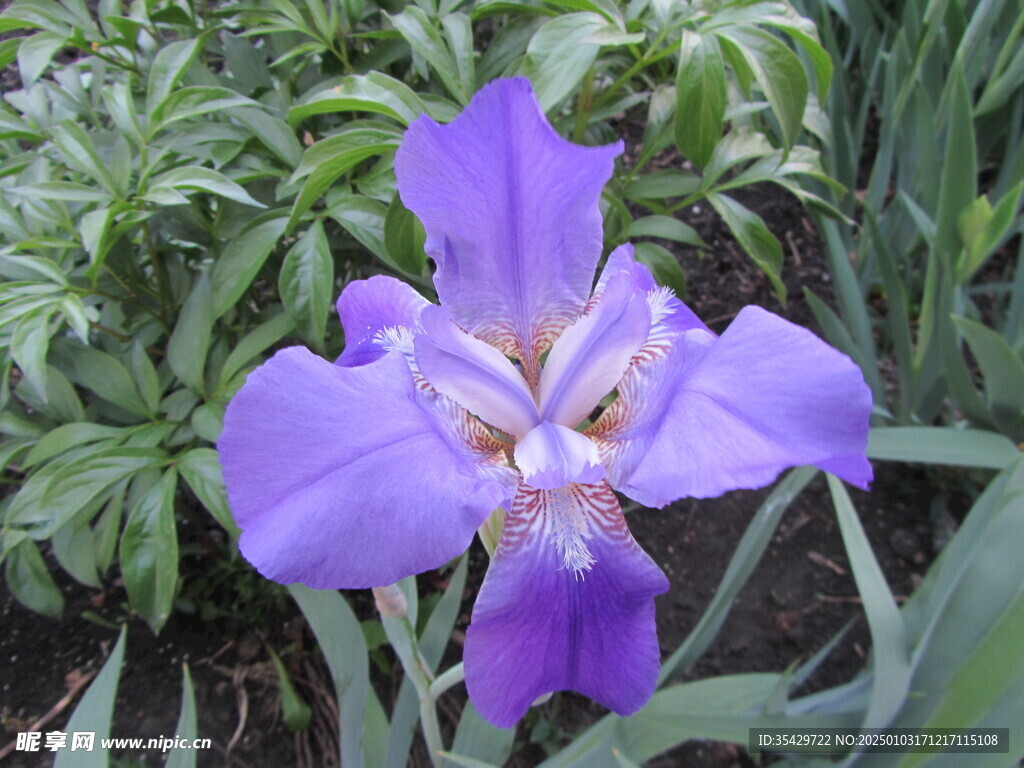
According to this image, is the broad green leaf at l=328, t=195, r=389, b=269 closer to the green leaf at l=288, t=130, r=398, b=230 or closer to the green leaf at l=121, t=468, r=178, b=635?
the green leaf at l=288, t=130, r=398, b=230

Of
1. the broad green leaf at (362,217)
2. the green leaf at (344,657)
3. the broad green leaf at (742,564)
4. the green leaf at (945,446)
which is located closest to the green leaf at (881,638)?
the broad green leaf at (742,564)

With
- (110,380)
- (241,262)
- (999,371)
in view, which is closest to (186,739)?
(110,380)

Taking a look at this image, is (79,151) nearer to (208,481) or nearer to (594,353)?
(208,481)

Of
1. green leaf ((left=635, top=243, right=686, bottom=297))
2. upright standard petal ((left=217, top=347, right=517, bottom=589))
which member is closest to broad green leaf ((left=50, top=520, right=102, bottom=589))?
upright standard petal ((left=217, top=347, right=517, bottom=589))

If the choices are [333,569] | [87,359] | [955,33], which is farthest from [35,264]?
[955,33]

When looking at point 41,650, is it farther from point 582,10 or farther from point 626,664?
point 582,10

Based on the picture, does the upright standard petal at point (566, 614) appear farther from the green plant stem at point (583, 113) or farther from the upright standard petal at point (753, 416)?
the green plant stem at point (583, 113)
